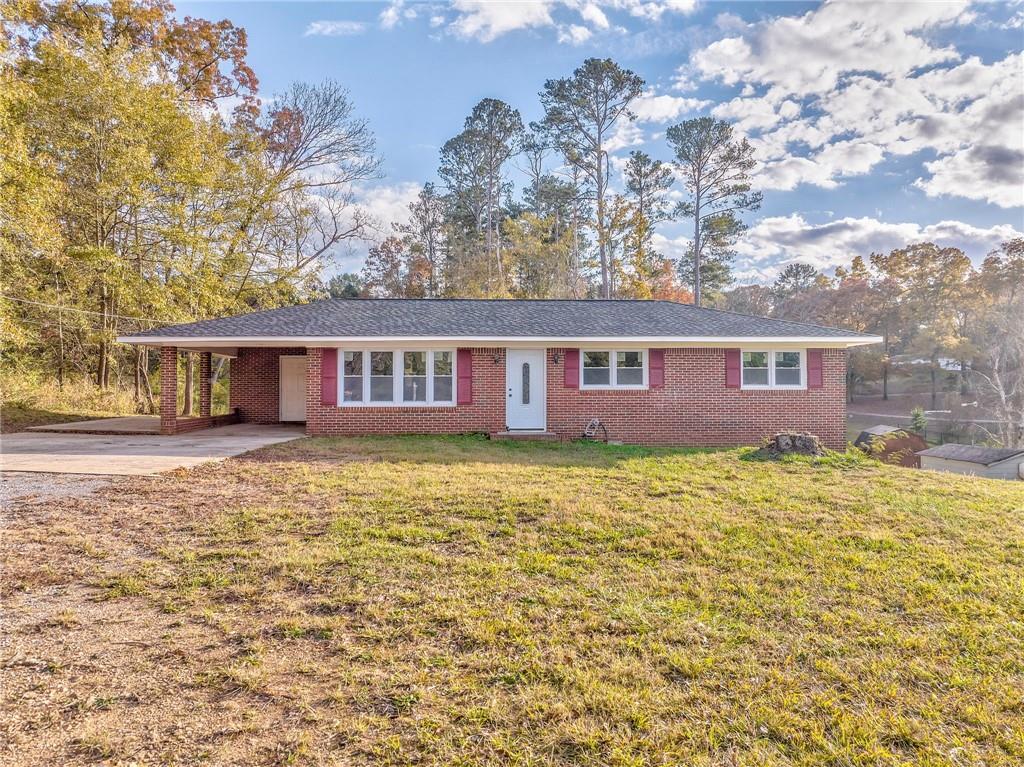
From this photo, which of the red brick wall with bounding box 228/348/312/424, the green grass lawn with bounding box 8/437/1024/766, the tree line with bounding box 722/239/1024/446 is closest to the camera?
the green grass lawn with bounding box 8/437/1024/766

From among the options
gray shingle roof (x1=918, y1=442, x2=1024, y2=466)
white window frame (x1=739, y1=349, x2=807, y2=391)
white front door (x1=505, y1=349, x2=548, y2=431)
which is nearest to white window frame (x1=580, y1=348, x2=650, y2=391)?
white front door (x1=505, y1=349, x2=548, y2=431)

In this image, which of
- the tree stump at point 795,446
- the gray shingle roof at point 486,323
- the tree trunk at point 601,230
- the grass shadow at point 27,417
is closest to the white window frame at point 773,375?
the gray shingle roof at point 486,323

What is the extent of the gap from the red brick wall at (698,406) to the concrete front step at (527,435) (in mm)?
366

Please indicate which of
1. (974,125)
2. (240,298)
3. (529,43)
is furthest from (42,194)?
(974,125)

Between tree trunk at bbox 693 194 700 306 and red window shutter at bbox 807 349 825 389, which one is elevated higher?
tree trunk at bbox 693 194 700 306

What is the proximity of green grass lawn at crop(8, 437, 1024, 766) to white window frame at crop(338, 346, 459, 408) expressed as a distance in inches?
206

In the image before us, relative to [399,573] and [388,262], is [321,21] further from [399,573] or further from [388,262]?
[388,262]

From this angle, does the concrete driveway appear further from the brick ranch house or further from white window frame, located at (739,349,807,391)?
white window frame, located at (739,349,807,391)

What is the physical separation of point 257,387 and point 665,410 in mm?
11737

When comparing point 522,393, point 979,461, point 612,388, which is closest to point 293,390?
point 522,393

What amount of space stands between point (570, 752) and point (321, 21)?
14.7m

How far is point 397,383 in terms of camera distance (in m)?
11.4

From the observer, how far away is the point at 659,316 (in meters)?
12.7

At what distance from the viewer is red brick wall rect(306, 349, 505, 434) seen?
11.2 m
